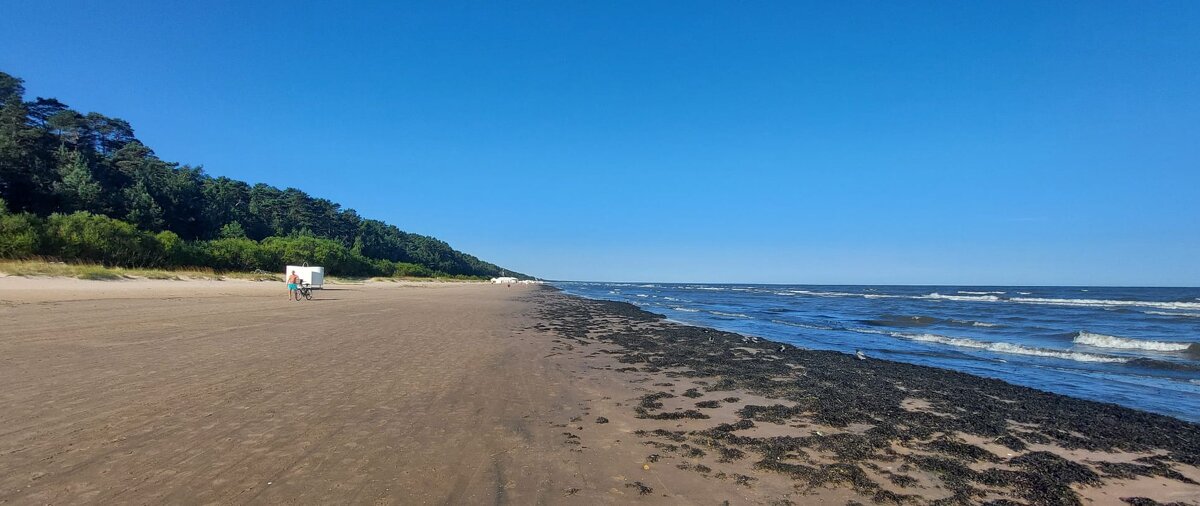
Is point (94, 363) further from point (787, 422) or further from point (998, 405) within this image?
point (998, 405)

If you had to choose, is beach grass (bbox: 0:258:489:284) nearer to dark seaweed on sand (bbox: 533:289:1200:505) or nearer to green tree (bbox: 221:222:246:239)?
green tree (bbox: 221:222:246:239)

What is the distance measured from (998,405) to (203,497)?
11272mm

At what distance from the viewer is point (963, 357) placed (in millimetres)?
15570

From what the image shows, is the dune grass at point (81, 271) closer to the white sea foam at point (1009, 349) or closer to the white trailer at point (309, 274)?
the white trailer at point (309, 274)

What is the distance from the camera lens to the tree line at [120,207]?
32.2m

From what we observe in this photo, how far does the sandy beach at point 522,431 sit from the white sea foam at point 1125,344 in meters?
12.6

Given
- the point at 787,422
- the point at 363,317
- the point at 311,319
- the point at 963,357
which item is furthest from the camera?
the point at 363,317

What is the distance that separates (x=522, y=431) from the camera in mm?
6301

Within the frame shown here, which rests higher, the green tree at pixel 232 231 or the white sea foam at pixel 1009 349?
the green tree at pixel 232 231

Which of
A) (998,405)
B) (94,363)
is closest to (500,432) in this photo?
(94,363)

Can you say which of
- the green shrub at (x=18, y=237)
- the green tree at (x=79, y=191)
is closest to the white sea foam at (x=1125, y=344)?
the green shrub at (x=18, y=237)

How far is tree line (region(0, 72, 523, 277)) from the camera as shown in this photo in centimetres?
3225

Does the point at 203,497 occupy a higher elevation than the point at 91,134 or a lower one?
lower

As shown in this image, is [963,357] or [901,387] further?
[963,357]
